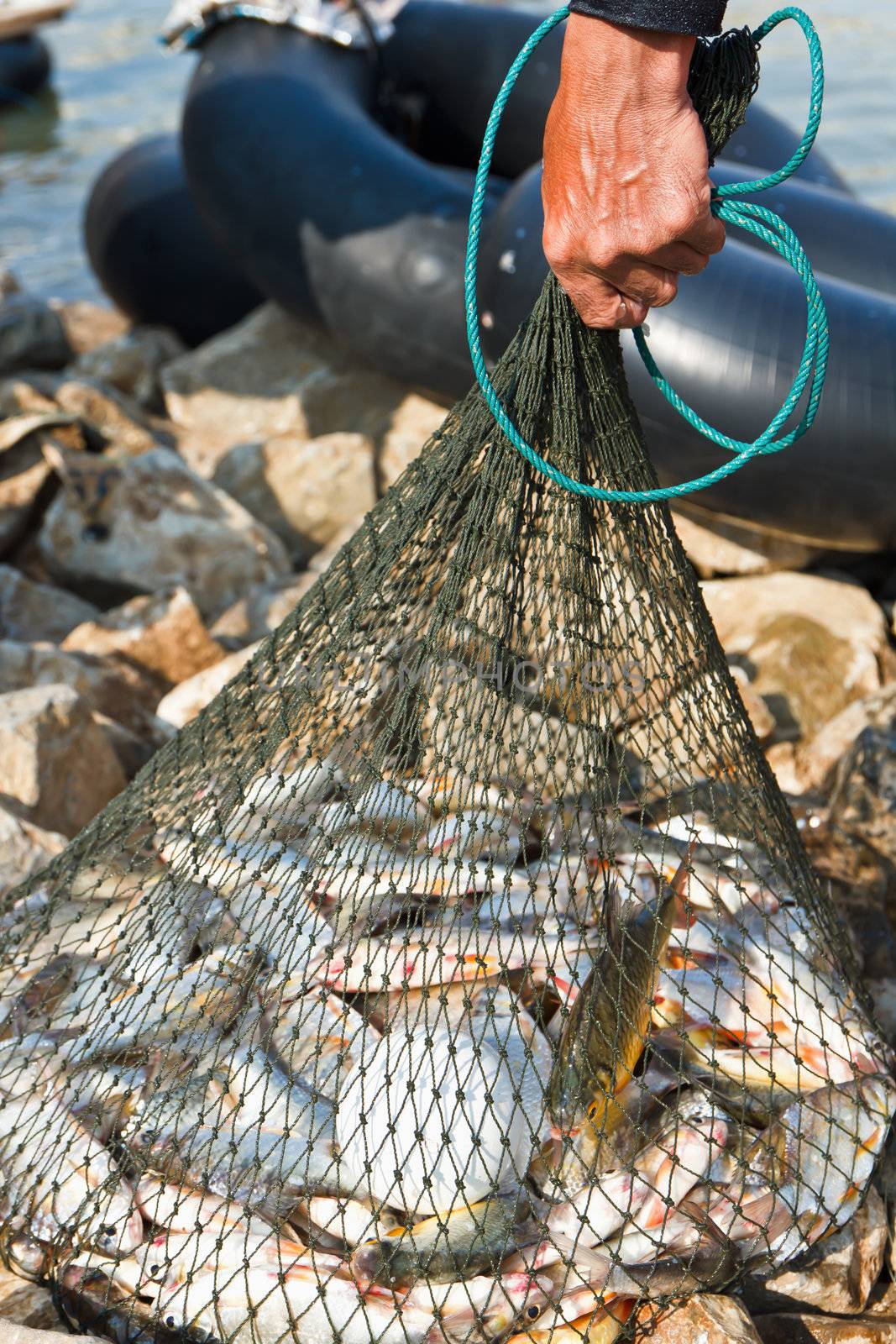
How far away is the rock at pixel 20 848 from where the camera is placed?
305cm

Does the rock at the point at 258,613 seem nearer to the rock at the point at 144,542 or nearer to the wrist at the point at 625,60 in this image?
the rock at the point at 144,542

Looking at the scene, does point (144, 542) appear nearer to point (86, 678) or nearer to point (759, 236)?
point (86, 678)

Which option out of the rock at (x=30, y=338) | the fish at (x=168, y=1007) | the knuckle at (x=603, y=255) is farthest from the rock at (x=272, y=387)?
the knuckle at (x=603, y=255)

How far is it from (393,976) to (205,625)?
2.55m

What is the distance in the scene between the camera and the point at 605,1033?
7.49 feet

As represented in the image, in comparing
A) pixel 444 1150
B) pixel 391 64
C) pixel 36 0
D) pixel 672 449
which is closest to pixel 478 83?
pixel 391 64

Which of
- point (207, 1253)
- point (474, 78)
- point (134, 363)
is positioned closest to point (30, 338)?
point (134, 363)

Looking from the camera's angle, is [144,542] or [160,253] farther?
[160,253]

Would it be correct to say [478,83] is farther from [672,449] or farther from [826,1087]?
[826,1087]

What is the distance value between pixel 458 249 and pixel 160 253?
2.33m

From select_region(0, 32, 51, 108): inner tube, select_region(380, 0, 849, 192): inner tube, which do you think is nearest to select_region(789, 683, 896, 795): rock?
select_region(380, 0, 849, 192): inner tube

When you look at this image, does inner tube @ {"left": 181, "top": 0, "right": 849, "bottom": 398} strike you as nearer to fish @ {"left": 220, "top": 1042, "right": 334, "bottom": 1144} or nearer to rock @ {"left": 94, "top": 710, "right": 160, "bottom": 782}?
rock @ {"left": 94, "top": 710, "right": 160, "bottom": 782}

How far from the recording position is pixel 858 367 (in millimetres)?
4070

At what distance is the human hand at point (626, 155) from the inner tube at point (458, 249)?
234 cm
